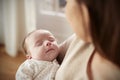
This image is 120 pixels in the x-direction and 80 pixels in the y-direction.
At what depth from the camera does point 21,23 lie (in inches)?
79.5

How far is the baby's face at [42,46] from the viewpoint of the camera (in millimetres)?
911

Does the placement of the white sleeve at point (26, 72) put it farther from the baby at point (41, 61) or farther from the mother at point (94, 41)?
the mother at point (94, 41)

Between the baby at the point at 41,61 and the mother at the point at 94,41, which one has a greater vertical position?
the mother at the point at 94,41

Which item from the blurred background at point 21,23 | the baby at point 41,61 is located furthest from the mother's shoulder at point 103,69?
the blurred background at point 21,23

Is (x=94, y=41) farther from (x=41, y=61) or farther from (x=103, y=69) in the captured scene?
(x=41, y=61)

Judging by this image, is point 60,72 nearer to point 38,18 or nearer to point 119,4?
point 119,4

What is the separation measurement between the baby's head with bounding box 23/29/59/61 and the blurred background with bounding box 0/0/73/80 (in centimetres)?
94

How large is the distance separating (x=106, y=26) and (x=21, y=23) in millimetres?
1479

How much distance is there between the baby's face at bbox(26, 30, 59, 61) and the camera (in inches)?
35.9

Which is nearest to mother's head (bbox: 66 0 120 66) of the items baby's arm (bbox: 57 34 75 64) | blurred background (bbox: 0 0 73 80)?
baby's arm (bbox: 57 34 75 64)

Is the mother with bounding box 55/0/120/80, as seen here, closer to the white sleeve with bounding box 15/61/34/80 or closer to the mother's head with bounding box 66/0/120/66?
the mother's head with bounding box 66/0/120/66

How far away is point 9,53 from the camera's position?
83.0 inches

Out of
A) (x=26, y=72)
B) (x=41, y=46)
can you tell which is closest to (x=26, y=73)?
(x=26, y=72)

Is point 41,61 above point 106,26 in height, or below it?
below
